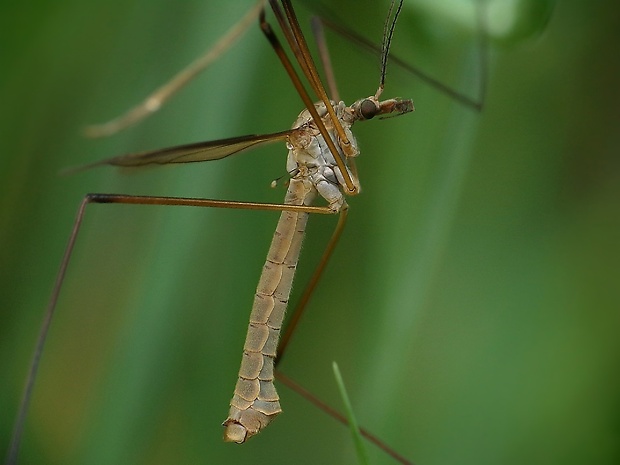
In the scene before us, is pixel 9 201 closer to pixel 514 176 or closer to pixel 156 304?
pixel 156 304

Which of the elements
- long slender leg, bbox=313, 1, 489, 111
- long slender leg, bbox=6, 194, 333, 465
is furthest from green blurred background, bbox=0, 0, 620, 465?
long slender leg, bbox=6, 194, 333, 465

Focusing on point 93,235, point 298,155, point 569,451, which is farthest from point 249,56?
point 569,451

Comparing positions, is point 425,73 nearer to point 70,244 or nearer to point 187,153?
point 187,153

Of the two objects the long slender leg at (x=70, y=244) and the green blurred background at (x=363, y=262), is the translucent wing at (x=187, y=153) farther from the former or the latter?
the green blurred background at (x=363, y=262)

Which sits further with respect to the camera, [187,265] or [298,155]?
[187,265]

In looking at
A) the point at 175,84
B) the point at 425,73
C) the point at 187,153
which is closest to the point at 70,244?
the point at 187,153
